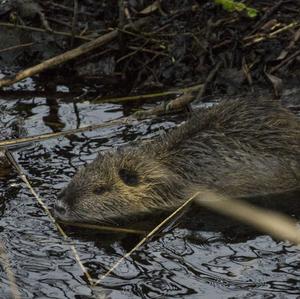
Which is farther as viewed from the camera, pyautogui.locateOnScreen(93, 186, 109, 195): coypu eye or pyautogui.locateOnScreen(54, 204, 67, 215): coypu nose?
pyautogui.locateOnScreen(93, 186, 109, 195): coypu eye

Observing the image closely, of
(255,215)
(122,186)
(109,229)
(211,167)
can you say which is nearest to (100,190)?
(122,186)

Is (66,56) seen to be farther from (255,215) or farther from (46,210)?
(255,215)

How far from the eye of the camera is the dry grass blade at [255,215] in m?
4.87

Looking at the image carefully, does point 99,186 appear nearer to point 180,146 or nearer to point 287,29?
point 180,146

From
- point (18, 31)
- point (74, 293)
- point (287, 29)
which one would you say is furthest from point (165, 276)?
point (18, 31)

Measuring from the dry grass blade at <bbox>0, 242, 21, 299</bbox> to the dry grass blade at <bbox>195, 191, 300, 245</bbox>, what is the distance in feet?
4.15

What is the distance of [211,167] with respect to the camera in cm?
540

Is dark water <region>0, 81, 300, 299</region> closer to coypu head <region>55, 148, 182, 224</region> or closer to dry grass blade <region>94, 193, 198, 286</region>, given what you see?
dry grass blade <region>94, 193, 198, 286</region>

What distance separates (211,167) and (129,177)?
50 cm

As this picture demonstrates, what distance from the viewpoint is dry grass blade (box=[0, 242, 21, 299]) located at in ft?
14.1

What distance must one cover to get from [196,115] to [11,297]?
1.89m

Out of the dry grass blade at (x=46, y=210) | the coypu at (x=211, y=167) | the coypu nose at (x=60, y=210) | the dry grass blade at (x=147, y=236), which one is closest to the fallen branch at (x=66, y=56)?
the dry grass blade at (x=46, y=210)

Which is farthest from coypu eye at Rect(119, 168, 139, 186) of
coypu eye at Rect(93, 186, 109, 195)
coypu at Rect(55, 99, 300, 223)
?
coypu eye at Rect(93, 186, 109, 195)

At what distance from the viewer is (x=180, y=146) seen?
18.0ft
